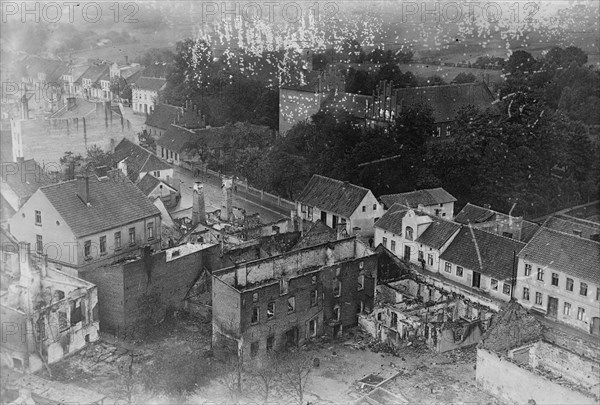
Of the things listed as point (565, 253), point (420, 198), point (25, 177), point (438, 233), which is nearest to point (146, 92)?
point (25, 177)

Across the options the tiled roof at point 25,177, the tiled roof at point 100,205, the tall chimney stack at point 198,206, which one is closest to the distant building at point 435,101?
the tall chimney stack at point 198,206

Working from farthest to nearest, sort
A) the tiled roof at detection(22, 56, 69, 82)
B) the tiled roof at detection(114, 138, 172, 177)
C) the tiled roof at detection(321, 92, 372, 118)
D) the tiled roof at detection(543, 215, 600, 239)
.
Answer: the tiled roof at detection(22, 56, 69, 82), the tiled roof at detection(321, 92, 372, 118), the tiled roof at detection(114, 138, 172, 177), the tiled roof at detection(543, 215, 600, 239)

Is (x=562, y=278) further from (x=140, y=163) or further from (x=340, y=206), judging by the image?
(x=140, y=163)

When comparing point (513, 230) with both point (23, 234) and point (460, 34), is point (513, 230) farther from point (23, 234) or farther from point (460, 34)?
point (460, 34)

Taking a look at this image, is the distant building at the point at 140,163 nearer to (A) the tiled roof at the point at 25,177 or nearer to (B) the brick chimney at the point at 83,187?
(A) the tiled roof at the point at 25,177

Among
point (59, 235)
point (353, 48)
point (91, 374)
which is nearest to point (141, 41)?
point (353, 48)

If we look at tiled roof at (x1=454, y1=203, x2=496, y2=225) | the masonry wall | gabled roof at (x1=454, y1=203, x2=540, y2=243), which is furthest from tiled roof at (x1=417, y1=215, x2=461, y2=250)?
the masonry wall

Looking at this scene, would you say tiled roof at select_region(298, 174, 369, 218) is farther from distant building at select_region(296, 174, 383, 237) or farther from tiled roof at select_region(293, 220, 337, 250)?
tiled roof at select_region(293, 220, 337, 250)
